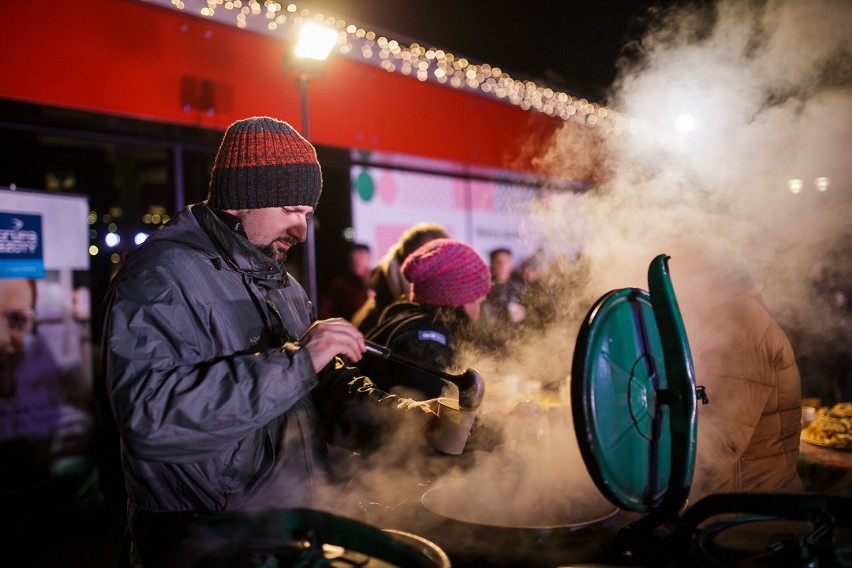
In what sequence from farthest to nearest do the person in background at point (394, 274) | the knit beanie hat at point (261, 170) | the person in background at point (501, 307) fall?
the person in background at point (501, 307) < the person in background at point (394, 274) < the knit beanie hat at point (261, 170)

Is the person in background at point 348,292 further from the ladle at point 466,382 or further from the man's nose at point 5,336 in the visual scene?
the ladle at point 466,382

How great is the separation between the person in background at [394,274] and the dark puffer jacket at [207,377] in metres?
2.15

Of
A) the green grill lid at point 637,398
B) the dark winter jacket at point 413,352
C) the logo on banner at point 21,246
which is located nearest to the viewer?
the green grill lid at point 637,398

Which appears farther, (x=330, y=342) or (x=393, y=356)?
(x=393, y=356)

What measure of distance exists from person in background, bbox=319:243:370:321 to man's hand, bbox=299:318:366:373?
17.3 ft

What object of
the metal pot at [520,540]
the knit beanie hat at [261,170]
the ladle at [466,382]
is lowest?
the metal pot at [520,540]

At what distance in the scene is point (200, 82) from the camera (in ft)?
20.1

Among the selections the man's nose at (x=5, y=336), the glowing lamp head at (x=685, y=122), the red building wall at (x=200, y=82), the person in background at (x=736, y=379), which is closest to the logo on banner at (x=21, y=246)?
the man's nose at (x=5, y=336)

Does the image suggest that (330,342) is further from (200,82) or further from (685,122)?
(200,82)

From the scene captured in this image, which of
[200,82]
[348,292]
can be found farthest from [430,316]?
[200,82]

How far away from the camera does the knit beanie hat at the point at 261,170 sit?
2096 millimetres

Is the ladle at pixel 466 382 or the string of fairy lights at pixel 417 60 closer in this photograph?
the ladle at pixel 466 382

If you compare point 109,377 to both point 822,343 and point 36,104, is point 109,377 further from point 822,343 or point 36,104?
point 822,343

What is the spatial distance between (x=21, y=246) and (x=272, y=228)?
4.10 metres
